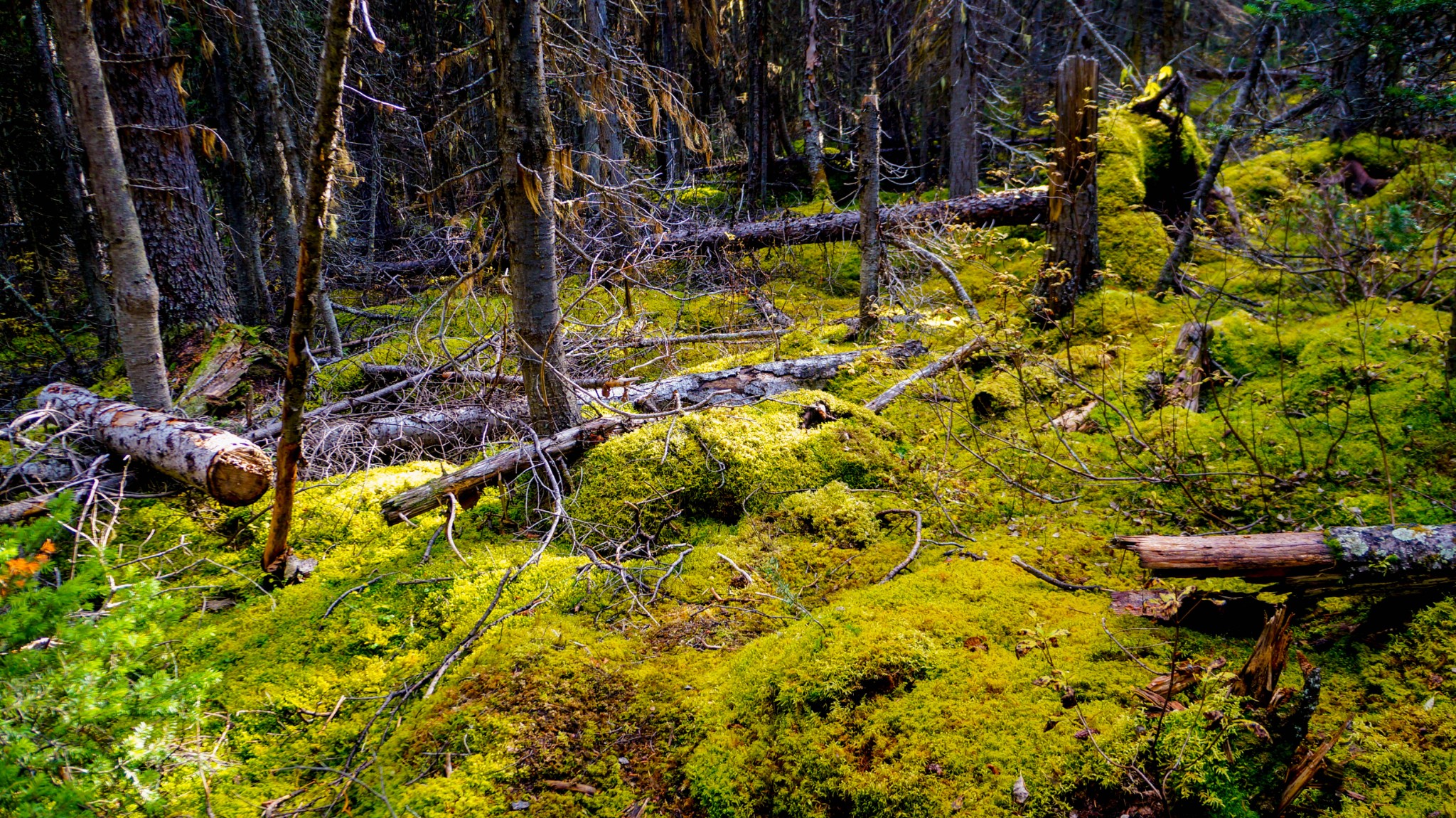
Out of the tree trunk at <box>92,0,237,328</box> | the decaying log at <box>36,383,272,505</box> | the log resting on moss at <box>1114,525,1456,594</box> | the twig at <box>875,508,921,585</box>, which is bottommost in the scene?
the twig at <box>875,508,921,585</box>

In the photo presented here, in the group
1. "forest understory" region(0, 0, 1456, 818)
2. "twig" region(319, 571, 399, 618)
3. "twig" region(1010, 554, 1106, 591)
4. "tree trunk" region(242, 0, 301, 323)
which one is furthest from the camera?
"tree trunk" region(242, 0, 301, 323)

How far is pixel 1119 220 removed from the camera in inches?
286

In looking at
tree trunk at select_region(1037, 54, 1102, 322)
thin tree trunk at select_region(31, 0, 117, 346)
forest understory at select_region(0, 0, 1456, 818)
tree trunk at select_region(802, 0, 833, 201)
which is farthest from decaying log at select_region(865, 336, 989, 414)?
thin tree trunk at select_region(31, 0, 117, 346)

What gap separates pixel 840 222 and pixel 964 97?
3.38 meters

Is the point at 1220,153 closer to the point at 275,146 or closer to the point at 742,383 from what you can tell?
the point at 742,383

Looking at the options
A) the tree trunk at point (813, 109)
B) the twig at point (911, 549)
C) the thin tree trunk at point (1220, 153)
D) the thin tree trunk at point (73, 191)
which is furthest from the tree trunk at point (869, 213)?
the thin tree trunk at point (73, 191)

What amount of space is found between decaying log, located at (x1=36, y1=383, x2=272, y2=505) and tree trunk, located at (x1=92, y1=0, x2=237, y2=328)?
2669 millimetres

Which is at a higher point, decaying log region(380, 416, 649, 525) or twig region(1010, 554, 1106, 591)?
decaying log region(380, 416, 649, 525)

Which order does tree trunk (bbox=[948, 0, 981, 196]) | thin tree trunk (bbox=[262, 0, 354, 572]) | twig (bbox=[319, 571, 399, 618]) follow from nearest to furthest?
thin tree trunk (bbox=[262, 0, 354, 572])
twig (bbox=[319, 571, 399, 618])
tree trunk (bbox=[948, 0, 981, 196])

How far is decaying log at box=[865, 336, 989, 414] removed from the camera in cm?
502

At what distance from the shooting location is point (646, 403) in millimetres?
4949

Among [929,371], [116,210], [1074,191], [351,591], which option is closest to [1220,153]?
[1074,191]

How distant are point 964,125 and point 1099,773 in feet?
35.2

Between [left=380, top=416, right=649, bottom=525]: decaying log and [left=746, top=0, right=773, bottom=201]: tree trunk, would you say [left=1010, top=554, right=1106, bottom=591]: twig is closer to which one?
[left=380, top=416, right=649, bottom=525]: decaying log
